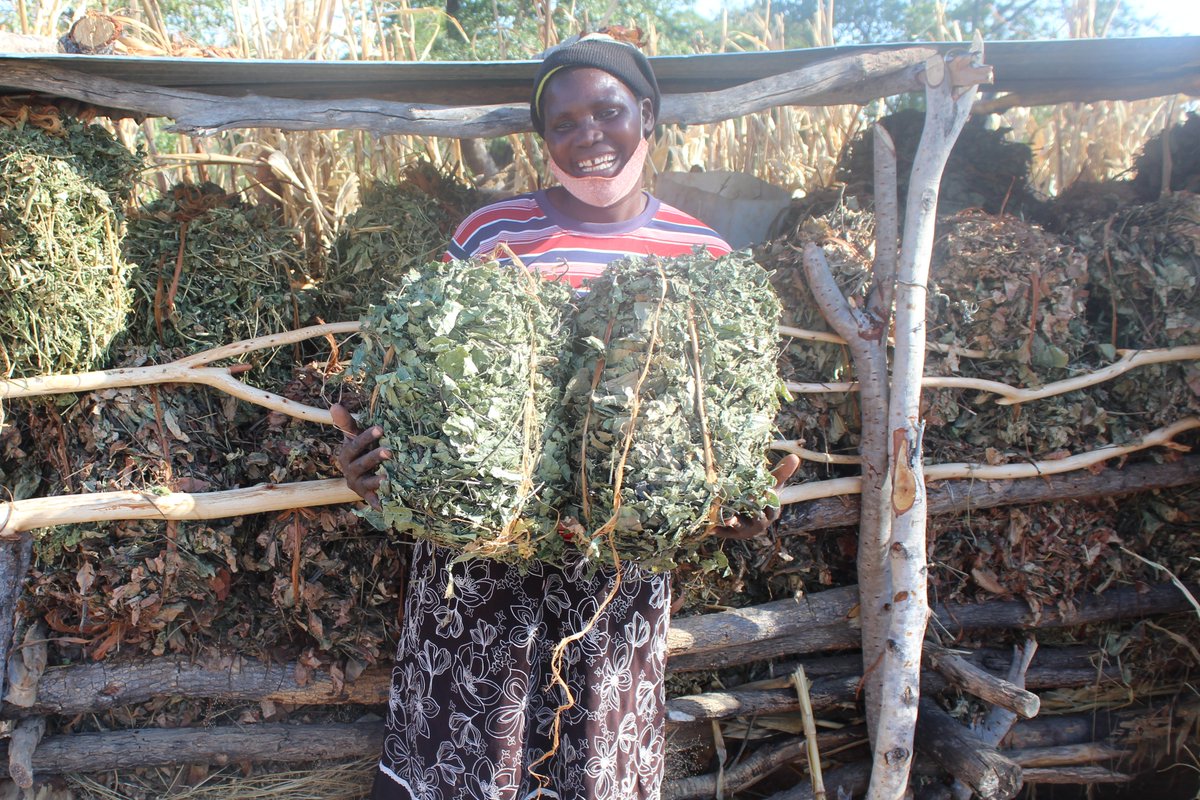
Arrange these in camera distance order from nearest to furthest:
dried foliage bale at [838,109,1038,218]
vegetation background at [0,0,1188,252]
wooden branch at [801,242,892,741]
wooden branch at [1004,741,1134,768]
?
wooden branch at [801,242,892,741] → wooden branch at [1004,741,1134,768] → vegetation background at [0,0,1188,252] → dried foliage bale at [838,109,1038,218]

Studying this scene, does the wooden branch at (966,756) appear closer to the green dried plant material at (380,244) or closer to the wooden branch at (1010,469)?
the wooden branch at (1010,469)

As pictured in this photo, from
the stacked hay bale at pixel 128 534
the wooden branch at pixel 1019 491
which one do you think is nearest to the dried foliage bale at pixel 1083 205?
the wooden branch at pixel 1019 491

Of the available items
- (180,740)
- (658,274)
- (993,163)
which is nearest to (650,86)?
(658,274)

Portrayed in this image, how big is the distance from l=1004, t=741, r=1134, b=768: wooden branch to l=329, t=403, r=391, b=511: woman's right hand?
2.83m

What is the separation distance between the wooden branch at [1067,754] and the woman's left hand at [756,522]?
2.01m

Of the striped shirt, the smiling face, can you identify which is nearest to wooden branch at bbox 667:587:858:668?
the striped shirt

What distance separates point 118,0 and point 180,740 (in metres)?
4.41

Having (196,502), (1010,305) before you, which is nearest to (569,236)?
(196,502)

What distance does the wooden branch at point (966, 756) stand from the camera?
2.88 metres

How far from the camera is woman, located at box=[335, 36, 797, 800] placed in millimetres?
2256

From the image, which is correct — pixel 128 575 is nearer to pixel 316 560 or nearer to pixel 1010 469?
pixel 316 560

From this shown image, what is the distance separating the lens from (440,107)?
9.68 feet

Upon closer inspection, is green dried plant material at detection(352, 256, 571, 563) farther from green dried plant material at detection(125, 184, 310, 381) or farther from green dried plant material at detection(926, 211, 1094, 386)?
green dried plant material at detection(926, 211, 1094, 386)

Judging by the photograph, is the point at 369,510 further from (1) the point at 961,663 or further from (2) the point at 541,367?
(1) the point at 961,663
